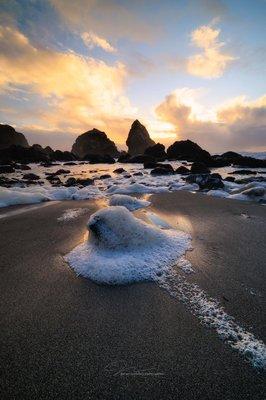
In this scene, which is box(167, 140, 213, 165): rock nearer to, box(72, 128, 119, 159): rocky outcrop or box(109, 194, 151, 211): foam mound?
box(109, 194, 151, 211): foam mound

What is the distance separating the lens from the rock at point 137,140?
70.8 meters

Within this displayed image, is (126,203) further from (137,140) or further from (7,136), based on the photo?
(7,136)

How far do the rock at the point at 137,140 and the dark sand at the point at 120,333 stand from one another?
68.1 m

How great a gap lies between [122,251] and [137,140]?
7032 centimetres

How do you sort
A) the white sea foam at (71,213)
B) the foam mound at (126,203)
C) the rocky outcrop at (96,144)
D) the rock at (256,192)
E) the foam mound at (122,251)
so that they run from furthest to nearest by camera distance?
the rocky outcrop at (96,144) < the rock at (256,192) < the foam mound at (126,203) < the white sea foam at (71,213) < the foam mound at (122,251)

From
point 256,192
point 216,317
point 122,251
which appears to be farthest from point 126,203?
point 216,317

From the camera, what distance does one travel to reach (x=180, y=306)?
2070mm

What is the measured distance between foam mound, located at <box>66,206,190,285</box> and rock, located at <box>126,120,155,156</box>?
67.5 m

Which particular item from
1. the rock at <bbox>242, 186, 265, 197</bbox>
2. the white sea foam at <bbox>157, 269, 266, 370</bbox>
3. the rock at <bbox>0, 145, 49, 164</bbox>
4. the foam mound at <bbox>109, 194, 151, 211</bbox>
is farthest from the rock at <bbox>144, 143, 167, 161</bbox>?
the white sea foam at <bbox>157, 269, 266, 370</bbox>

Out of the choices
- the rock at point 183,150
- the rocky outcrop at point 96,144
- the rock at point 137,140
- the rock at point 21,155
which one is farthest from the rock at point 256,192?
the rocky outcrop at point 96,144

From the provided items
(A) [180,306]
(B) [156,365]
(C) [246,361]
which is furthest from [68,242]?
(C) [246,361]

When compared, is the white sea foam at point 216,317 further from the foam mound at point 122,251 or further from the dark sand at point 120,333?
the foam mound at point 122,251

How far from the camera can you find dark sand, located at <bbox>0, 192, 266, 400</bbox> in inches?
54.6

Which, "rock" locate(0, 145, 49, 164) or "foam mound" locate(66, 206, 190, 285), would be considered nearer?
"foam mound" locate(66, 206, 190, 285)
